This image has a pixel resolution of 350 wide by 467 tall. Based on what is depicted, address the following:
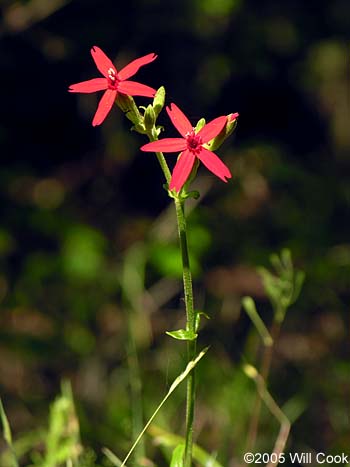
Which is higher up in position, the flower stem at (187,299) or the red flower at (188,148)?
the red flower at (188,148)

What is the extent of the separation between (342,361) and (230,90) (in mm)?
1845

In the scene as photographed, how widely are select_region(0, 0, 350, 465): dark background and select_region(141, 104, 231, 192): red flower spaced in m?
0.79

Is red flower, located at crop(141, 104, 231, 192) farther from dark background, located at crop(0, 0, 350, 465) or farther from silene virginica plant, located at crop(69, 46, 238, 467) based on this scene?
dark background, located at crop(0, 0, 350, 465)

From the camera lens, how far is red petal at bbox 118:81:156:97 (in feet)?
3.46

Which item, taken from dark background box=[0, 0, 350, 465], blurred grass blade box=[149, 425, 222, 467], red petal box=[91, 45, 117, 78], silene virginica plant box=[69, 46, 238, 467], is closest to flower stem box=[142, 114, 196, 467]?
silene virginica plant box=[69, 46, 238, 467]

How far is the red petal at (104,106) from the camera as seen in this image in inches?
39.6

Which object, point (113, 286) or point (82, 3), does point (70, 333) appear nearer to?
point (113, 286)

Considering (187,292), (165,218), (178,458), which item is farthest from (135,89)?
(165,218)

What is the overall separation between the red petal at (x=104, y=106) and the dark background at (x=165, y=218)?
2.74 ft

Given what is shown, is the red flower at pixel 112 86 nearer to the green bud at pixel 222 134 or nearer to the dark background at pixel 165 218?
the green bud at pixel 222 134

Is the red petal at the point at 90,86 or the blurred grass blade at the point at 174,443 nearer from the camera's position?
the red petal at the point at 90,86

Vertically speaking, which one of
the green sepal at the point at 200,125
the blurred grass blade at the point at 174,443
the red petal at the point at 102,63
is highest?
the red petal at the point at 102,63

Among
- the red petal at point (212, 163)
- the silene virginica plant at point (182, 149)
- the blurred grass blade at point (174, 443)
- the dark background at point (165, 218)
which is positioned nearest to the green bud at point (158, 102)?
the silene virginica plant at point (182, 149)

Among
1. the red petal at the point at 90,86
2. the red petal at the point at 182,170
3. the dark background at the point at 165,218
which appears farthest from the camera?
the dark background at the point at 165,218
